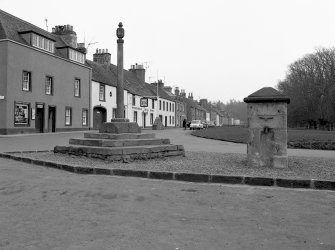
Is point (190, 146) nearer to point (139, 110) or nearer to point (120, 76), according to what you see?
point (120, 76)

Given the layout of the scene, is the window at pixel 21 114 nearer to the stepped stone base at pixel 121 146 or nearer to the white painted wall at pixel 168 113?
the stepped stone base at pixel 121 146

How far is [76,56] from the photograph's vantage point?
112ft

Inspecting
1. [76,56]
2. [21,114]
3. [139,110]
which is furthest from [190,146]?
[139,110]

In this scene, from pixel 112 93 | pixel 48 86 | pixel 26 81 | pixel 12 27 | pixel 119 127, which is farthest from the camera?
pixel 112 93

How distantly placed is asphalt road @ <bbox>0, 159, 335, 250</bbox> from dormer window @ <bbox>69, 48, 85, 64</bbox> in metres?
27.7

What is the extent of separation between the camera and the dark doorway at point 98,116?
3791 centimetres

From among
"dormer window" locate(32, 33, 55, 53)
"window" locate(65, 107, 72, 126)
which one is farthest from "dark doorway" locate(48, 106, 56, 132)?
"dormer window" locate(32, 33, 55, 53)

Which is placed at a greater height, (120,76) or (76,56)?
(76,56)

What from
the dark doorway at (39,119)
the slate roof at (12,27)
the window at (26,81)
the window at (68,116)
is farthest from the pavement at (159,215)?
the window at (68,116)

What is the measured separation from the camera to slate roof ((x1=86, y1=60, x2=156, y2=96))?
A: 1561 inches

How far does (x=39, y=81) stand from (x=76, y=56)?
6.89 metres

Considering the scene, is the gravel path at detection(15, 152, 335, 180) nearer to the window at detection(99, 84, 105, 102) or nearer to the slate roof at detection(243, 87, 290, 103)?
the slate roof at detection(243, 87, 290, 103)

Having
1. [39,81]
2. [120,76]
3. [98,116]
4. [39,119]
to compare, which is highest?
[39,81]

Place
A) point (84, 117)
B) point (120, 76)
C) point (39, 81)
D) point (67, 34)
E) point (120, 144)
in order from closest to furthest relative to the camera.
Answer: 1. point (120, 144)
2. point (120, 76)
3. point (39, 81)
4. point (84, 117)
5. point (67, 34)
